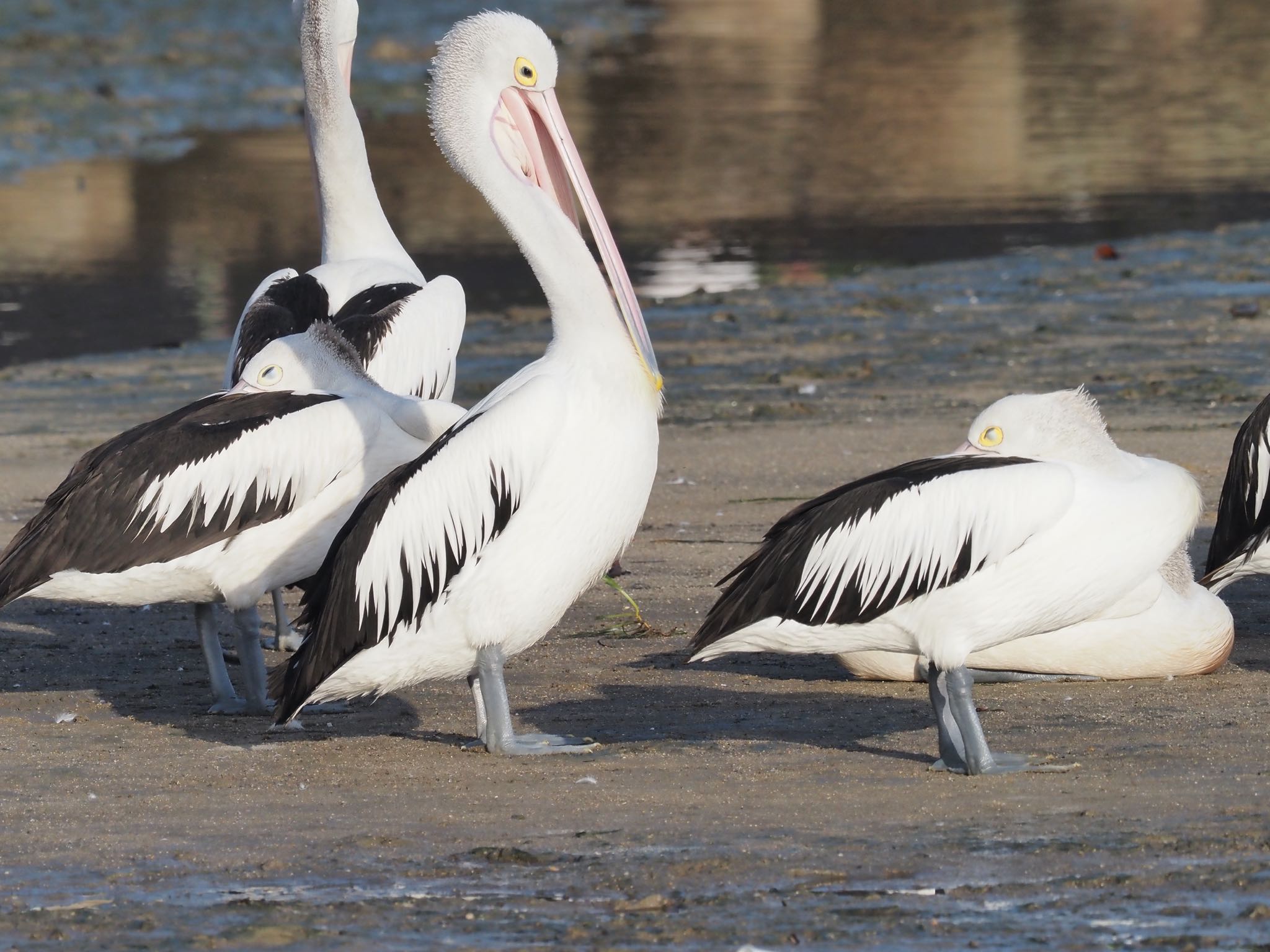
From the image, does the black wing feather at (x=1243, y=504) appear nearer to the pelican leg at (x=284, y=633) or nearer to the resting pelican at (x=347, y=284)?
the resting pelican at (x=347, y=284)

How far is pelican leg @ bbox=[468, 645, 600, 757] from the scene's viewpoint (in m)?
4.71

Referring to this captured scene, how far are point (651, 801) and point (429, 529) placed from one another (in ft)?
2.92

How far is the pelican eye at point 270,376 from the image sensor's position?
5770 mm

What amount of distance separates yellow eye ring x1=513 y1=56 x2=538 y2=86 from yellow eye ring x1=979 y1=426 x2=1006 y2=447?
143 centimetres

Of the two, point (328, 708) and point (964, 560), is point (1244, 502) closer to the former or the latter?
point (964, 560)

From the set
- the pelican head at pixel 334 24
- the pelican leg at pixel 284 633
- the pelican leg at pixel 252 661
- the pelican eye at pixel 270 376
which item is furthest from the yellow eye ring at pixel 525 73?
the pelican head at pixel 334 24

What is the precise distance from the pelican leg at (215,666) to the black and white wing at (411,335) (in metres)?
1.10

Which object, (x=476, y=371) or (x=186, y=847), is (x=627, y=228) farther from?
(x=186, y=847)

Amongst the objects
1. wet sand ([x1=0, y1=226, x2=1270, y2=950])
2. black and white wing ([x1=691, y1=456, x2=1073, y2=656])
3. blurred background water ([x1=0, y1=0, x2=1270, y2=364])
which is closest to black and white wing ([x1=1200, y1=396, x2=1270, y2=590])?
wet sand ([x1=0, y1=226, x2=1270, y2=950])

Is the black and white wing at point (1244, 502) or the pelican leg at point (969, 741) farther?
the black and white wing at point (1244, 502)

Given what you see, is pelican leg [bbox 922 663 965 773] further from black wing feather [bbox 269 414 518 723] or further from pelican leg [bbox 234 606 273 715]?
pelican leg [bbox 234 606 273 715]

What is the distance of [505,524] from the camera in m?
4.73

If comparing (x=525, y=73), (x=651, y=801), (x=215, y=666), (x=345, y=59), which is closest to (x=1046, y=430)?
(x=651, y=801)

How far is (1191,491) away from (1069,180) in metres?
13.6
